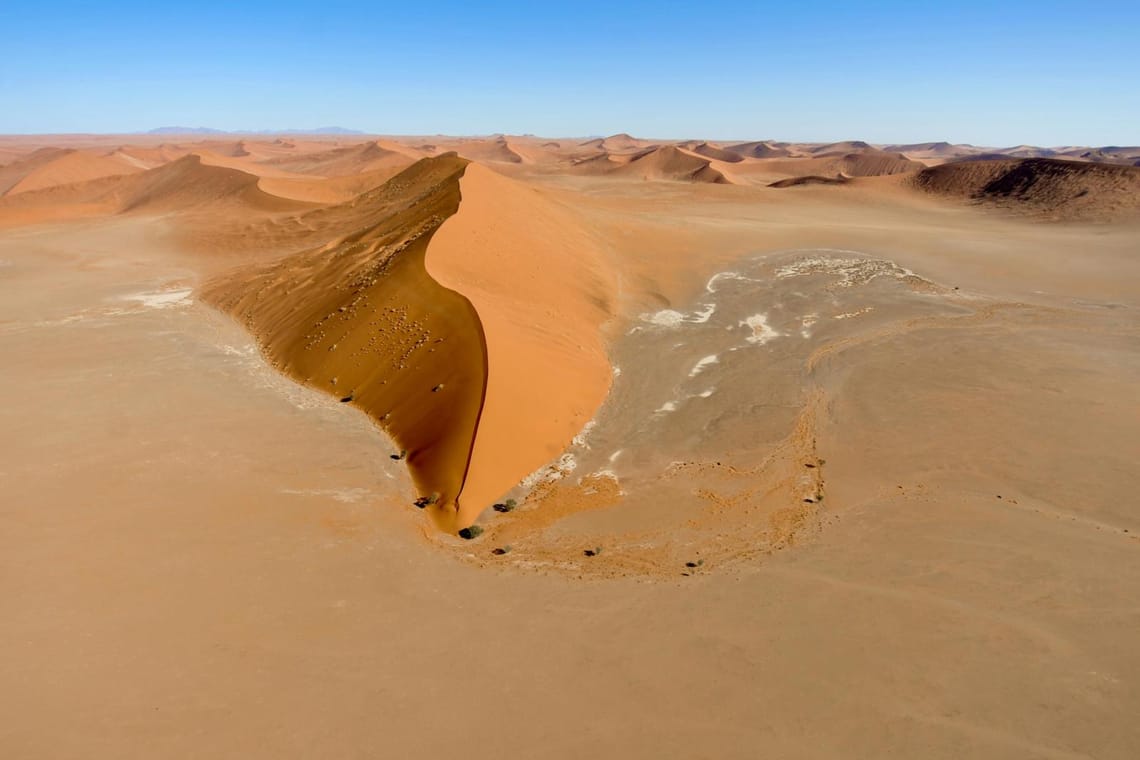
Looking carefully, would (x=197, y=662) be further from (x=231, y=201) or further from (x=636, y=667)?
(x=231, y=201)

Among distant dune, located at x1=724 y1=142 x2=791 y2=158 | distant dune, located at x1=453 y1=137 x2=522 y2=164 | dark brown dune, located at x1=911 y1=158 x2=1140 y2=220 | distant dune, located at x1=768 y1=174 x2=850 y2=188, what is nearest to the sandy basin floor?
dark brown dune, located at x1=911 y1=158 x2=1140 y2=220

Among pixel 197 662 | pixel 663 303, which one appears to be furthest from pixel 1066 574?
pixel 663 303

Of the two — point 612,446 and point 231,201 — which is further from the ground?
point 231,201

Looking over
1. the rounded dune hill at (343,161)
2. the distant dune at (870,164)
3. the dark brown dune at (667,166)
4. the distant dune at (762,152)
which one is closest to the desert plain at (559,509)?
the dark brown dune at (667,166)

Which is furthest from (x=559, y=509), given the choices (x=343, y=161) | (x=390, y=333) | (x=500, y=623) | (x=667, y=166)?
(x=343, y=161)

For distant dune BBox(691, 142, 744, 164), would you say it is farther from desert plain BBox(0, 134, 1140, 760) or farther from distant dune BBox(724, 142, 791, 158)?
desert plain BBox(0, 134, 1140, 760)

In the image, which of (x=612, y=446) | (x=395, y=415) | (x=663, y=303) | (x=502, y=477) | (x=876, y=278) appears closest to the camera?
(x=502, y=477)
